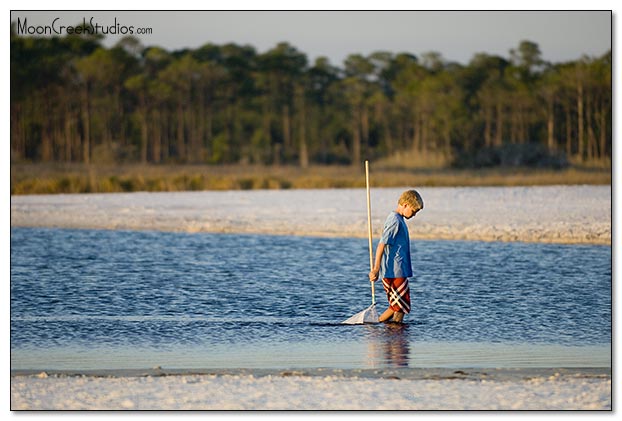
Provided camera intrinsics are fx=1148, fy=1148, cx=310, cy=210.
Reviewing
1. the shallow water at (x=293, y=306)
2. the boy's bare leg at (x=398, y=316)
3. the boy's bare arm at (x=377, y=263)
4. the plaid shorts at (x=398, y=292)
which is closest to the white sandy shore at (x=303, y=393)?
the shallow water at (x=293, y=306)

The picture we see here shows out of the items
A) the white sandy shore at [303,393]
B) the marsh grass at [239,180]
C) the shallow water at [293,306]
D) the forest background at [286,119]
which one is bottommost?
the white sandy shore at [303,393]

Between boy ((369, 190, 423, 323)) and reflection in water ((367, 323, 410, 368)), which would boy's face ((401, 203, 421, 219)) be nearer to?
boy ((369, 190, 423, 323))

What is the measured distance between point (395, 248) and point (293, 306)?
2.56 meters

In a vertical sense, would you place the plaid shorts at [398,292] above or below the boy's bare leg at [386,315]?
above

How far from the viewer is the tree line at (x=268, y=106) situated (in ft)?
140

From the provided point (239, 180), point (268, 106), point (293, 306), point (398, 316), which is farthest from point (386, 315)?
point (268, 106)

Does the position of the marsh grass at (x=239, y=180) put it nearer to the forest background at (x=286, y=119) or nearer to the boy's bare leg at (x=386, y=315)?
the forest background at (x=286, y=119)

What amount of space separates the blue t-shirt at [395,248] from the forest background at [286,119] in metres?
20.9

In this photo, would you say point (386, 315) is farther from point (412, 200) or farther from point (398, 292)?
point (412, 200)

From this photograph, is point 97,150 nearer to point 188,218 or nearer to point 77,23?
point 188,218

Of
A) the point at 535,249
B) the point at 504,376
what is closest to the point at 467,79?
the point at 535,249

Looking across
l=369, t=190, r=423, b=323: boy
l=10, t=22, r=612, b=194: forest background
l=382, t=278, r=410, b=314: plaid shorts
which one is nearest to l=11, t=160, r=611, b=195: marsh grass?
l=10, t=22, r=612, b=194: forest background

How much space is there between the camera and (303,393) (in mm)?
6965

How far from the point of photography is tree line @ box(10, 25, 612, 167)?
1677 inches
